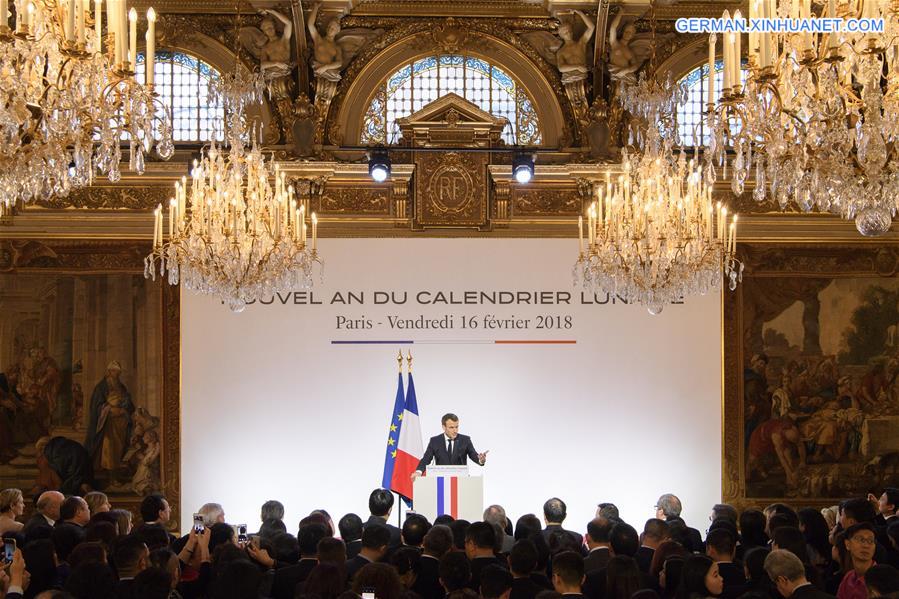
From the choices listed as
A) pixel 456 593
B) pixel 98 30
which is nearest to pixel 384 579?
pixel 456 593

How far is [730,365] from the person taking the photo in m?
16.0

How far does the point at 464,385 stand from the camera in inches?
623

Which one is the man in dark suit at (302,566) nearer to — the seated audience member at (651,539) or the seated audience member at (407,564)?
the seated audience member at (407,564)

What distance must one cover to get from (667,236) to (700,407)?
408 cm

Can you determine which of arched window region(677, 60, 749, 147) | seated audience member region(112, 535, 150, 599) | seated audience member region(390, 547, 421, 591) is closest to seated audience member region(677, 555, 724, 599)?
seated audience member region(390, 547, 421, 591)

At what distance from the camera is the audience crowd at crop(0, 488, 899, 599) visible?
21.9 ft

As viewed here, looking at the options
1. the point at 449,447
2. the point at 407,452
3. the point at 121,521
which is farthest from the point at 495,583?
the point at 407,452

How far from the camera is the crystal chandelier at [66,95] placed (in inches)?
316

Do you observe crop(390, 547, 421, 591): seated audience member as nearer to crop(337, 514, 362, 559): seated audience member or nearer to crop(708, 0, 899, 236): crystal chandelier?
crop(337, 514, 362, 559): seated audience member

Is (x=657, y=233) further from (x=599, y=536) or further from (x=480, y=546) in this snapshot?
(x=480, y=546)

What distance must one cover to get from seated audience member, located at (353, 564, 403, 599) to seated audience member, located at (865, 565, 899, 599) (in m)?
2.52

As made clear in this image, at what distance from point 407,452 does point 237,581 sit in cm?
786

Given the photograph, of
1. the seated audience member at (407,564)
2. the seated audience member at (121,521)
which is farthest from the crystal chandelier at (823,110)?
the seated audience member at (121,521)

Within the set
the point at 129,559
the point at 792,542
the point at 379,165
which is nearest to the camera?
the point at 129,559
